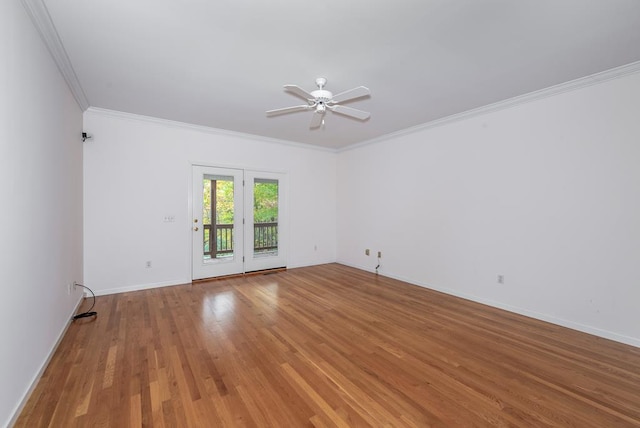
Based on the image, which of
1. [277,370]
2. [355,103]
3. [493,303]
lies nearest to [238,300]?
[277,370]

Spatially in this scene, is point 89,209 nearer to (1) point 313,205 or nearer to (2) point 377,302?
(1) point 313,205

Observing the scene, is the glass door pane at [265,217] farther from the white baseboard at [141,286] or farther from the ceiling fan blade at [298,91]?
the ceiling fan blade at [298,91]

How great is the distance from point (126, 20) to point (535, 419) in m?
4.15

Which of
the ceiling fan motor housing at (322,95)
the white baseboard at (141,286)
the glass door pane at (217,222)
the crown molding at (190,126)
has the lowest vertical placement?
the white baseboard at (141,286)

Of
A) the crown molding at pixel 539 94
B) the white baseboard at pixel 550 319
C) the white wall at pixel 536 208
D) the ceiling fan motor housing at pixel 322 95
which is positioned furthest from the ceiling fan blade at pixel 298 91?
the white baseboard at pixel 550 319

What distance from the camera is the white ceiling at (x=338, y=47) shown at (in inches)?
77.1

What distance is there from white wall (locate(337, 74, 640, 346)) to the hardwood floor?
47 cm

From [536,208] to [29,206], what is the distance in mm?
5129

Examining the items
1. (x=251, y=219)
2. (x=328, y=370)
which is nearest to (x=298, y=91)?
(x=328, y=370)

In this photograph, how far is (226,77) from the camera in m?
2.95

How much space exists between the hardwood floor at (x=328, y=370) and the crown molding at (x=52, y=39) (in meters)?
2.79

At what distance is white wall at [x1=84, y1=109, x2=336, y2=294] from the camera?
396 centimetres

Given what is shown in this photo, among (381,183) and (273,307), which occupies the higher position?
(381,183)

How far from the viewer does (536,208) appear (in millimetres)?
3354
